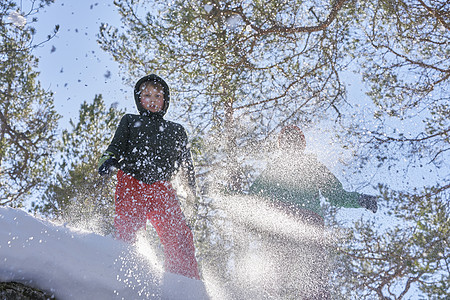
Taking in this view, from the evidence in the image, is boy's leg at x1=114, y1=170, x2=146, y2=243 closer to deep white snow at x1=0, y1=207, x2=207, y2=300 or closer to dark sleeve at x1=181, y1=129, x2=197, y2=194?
dark sleeve at x1=181, y1=129, x2=197, y2=194

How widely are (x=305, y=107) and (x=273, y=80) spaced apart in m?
0.70

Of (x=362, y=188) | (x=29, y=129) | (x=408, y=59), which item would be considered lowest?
(x=362, y=188)

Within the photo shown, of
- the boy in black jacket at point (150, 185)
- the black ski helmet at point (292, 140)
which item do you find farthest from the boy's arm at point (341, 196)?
the boy in black jacket at point (150, 185)

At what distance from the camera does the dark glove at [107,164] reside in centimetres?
270

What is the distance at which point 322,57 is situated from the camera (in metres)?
6.20

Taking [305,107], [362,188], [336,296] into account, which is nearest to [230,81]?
[305,107]

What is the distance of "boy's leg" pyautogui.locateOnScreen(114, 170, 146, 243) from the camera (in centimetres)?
275

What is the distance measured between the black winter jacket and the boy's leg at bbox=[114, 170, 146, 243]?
0.07 m

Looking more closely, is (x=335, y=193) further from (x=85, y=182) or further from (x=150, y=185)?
(x=85, y=182)

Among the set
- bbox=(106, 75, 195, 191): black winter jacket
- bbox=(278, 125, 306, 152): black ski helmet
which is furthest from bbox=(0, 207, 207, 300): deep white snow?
bbox=(278, 125, 306, 152): black ski helmet

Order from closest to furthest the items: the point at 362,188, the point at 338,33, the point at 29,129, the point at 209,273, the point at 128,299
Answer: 1. the point at 128,299
2. the point at 362,188
3. the point at 338,33
4. the point at 209,273
5. the point at 29,129

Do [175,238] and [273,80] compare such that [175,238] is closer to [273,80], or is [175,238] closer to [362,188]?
[362,188]

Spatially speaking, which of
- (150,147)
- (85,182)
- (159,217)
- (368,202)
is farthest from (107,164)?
(85,182)

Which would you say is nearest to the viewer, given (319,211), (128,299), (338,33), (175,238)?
(128,299)
